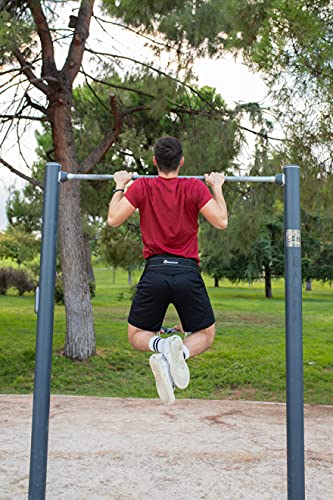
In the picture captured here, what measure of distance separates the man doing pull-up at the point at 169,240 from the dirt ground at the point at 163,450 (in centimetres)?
142

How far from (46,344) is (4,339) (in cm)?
829

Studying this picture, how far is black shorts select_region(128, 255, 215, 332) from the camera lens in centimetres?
319

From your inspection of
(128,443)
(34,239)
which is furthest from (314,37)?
(34,239)

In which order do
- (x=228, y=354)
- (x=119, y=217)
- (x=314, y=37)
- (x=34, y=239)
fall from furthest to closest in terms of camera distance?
(x=34, y=239) → (x=228, y=354) → (x=314, y=37) → (x=119, y=217)

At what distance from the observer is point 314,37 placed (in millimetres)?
6461

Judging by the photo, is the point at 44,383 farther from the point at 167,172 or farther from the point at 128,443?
the point at 128,443

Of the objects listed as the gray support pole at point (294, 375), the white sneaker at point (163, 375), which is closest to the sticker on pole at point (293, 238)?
the gray support pole at point (294, 375)

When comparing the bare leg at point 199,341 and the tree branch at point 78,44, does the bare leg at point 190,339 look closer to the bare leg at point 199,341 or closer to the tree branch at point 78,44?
the bare leg at point 199,341

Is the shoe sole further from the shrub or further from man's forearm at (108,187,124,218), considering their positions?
the shrub

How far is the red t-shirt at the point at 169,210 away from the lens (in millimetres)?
3193

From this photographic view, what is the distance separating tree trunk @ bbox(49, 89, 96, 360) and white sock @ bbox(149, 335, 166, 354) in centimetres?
592

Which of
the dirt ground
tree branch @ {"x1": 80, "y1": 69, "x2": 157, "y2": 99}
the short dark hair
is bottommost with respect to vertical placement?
the dirt ground

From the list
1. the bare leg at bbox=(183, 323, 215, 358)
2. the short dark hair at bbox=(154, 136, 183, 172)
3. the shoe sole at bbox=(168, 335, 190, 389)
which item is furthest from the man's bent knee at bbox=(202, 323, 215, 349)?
the short dark hair at bbox=(154, 136, 183, 172)

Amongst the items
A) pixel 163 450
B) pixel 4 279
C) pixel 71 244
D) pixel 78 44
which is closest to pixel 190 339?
pixel 163 450
